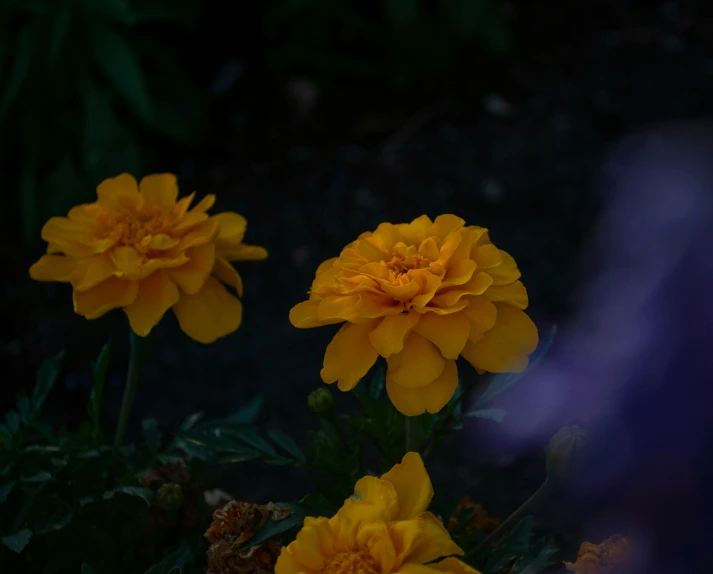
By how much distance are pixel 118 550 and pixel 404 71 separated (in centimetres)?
226

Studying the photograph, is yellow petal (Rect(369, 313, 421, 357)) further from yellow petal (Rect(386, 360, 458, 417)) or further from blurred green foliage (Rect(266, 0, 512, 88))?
blurred green foliage (Rect(266, 0, 512, 88))

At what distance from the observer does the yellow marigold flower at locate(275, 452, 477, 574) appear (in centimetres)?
72

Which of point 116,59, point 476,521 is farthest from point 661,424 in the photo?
point 116,59

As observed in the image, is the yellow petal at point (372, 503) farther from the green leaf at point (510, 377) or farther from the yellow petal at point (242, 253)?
the yellow petal at point (242, 253)

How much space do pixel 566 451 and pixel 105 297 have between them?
56 centimetres

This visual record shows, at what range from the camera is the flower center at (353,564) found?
2.35 ft

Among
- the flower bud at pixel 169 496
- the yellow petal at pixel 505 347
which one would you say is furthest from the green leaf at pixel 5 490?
the yellow petal at pixel 505 347

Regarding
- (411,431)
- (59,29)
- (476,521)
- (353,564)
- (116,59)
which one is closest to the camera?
(353,564)

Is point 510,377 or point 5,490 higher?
point 510,377

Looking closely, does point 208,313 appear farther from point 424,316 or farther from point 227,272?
point 424,316

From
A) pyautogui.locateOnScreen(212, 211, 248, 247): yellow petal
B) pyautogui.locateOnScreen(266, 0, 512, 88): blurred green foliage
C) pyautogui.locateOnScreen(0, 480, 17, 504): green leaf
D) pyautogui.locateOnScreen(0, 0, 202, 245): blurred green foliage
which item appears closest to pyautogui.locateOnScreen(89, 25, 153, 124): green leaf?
pyautogui.locateOnScreen(0, 0, 202, 245): blurred green foliage

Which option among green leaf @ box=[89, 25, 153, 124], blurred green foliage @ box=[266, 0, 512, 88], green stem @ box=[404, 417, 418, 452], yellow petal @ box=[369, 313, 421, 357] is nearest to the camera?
yellow petal @ box=[369, 313, 421, 357]

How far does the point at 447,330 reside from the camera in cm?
83

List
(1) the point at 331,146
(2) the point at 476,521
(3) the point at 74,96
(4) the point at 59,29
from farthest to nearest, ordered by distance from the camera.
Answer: (1) the point at 331,146 < (3) the point at 74,96 < (4) the point at 59,29 < (2) the point at 476,521
